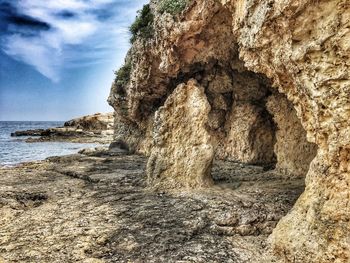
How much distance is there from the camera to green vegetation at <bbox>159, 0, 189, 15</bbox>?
11484 mm

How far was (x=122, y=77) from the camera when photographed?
20.7 metres

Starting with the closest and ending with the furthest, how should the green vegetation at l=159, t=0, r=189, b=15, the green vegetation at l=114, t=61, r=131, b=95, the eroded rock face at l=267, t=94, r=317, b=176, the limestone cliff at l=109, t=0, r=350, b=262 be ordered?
the limestone cliff at l=109, t=0, r=350, b=262 → the green vegetation at l=159, t=0, r=189, b=15 → the eroded rock face at l=267, t=94, r=317, b=176 → the green vegetation at l=114, t=61, r=131, b=95

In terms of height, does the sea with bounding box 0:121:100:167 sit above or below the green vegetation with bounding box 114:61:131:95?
below

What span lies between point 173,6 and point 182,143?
519 centimetres

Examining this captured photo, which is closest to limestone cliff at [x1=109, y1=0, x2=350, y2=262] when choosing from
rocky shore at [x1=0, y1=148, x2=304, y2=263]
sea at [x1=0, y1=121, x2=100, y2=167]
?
rocky shore at [x1=0, y1=148, x2=304, y2=263]

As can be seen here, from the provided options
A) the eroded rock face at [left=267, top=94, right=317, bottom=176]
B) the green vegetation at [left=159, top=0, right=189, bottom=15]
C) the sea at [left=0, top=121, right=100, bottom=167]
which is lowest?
the sea at [left=0, top=121, right=100, bottom=167]

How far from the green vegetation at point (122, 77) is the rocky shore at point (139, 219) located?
380 inches

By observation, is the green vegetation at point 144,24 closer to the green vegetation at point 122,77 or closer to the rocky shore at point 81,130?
the green vegetation at point 122,77

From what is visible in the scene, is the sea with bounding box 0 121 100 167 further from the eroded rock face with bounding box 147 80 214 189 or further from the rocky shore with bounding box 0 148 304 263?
the eroded rock face with bounding box 147 80 214 189

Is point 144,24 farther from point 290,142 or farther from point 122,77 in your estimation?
point 290,142

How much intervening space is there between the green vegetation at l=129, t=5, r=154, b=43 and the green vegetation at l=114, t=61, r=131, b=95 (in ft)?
12.7

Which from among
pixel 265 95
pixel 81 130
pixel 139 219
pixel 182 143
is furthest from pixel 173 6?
pixel 81 130

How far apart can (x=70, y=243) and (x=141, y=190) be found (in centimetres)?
377

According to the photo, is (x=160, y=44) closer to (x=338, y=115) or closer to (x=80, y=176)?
(x=80, y=176)
